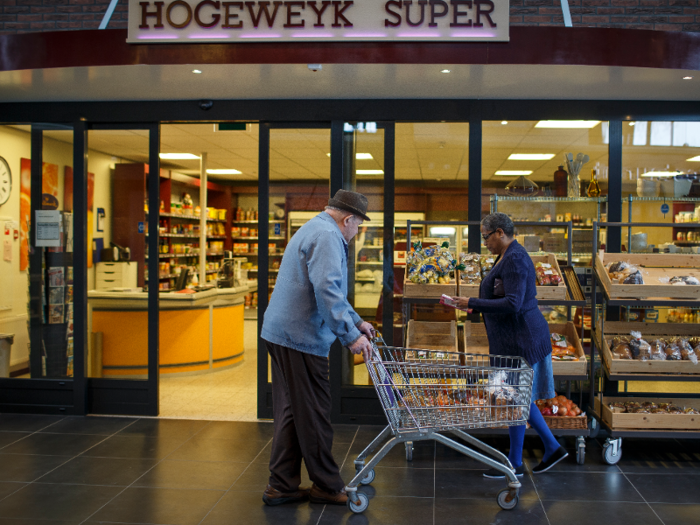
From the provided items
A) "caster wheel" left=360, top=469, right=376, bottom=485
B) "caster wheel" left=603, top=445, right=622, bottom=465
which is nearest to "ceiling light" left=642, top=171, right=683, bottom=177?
→ "caster wheel" left=603, top=445, right=622, bottom=465

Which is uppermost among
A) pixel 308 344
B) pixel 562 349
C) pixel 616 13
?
pixel 616 13

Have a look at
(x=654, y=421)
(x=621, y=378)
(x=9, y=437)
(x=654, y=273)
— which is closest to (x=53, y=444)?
(x=9, y=437)

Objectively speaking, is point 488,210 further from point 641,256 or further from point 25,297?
point 25,297

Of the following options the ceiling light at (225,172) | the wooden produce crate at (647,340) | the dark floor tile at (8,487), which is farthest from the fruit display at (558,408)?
the ceiling light at (225,172)

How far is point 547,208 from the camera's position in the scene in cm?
508

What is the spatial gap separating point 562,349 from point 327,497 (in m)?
2.13

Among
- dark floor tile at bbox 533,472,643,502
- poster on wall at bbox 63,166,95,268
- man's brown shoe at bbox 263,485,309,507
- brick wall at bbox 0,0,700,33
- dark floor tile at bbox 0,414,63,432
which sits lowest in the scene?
dark floor tile at bbox 0,414,63,432

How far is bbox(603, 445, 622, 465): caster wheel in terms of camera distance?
4184 millimetres

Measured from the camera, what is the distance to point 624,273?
434 centimetres

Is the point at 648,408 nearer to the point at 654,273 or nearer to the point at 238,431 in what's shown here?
the point at 654,273

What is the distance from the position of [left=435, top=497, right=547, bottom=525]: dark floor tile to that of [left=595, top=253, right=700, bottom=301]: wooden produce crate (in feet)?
5.46

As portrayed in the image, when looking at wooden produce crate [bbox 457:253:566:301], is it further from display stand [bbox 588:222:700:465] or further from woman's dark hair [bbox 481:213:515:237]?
woman's dark hair [bbox 481:213:515:237]

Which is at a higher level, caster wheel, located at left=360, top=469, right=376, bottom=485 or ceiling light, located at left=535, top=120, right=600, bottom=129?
ceiling light, located at left=535, top=120, right=600, bottom=129

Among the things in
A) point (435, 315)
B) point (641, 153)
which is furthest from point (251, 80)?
point (641, 153)
